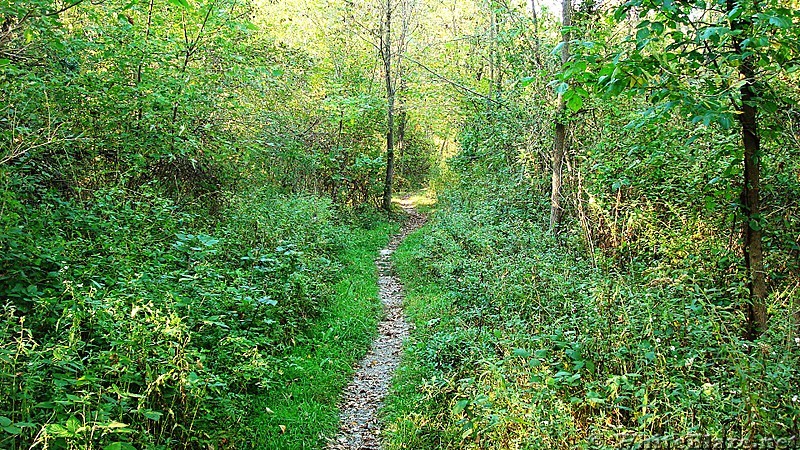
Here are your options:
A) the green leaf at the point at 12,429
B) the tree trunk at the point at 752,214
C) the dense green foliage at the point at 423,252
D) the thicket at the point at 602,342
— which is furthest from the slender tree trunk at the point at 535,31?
the green leaf at the point at 12,429

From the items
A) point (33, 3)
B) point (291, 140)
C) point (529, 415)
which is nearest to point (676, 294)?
point (529, 415)

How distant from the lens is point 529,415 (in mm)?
3947

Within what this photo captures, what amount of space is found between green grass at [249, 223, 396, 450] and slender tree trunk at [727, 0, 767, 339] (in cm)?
452

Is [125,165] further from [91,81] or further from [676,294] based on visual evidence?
[676,294]

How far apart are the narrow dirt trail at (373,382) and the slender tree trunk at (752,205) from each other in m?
4.02

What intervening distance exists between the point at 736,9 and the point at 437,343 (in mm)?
4761

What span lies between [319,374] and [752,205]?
5.25m

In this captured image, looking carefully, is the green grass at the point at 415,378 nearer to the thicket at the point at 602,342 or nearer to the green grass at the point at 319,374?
the thicket at the point at 602,342

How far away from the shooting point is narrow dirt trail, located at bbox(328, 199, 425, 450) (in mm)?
5477

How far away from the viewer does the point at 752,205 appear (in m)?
4.86

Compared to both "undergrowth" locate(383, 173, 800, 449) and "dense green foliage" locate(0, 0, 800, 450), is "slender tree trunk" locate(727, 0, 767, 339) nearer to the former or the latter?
"dense green foliage" locate(0, 0, 800, 450)

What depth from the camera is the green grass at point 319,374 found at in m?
5.25

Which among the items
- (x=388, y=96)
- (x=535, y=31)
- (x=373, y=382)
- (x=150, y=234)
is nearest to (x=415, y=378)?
(x=373, y=382)

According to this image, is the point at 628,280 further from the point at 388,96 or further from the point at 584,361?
the point at 388,96
